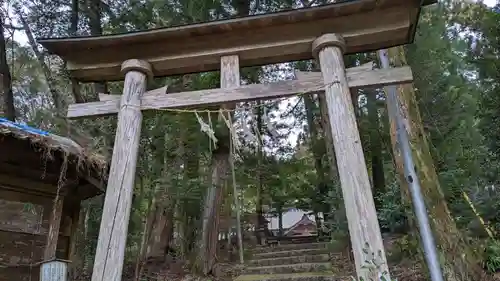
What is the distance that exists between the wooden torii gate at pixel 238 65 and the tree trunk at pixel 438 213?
1.56m

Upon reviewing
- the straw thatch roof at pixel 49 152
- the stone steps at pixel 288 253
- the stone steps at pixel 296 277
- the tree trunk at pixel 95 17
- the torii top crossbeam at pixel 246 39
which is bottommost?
the stone steps at pixel 296 277

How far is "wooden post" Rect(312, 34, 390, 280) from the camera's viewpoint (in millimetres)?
3016

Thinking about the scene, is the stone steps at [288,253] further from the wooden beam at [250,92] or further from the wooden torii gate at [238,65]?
the wooden beam at [250,92]

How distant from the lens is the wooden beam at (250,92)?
3678 millimetres

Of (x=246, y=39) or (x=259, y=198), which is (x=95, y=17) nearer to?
(x=246, y=39)

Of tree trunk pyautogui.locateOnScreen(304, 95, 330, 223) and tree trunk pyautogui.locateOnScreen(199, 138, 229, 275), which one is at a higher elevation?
tree trunk pyautogui.locateOnScreen(304, 95, 330, 223)

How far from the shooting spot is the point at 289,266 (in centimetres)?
784

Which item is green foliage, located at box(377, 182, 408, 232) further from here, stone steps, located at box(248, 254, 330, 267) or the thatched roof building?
the thatched roof building

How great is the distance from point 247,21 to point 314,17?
0.67m

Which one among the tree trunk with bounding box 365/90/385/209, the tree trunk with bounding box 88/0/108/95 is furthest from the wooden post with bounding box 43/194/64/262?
the tree trunk with bounding box 365/90/385/209

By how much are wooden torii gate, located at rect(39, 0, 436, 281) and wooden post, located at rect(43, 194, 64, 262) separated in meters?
2.05

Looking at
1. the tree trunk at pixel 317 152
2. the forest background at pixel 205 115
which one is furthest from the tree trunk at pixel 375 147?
the tree trunk at pixel 317 152

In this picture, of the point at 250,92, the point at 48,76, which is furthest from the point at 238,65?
the point at 48,76

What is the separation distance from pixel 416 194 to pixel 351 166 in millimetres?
1555
